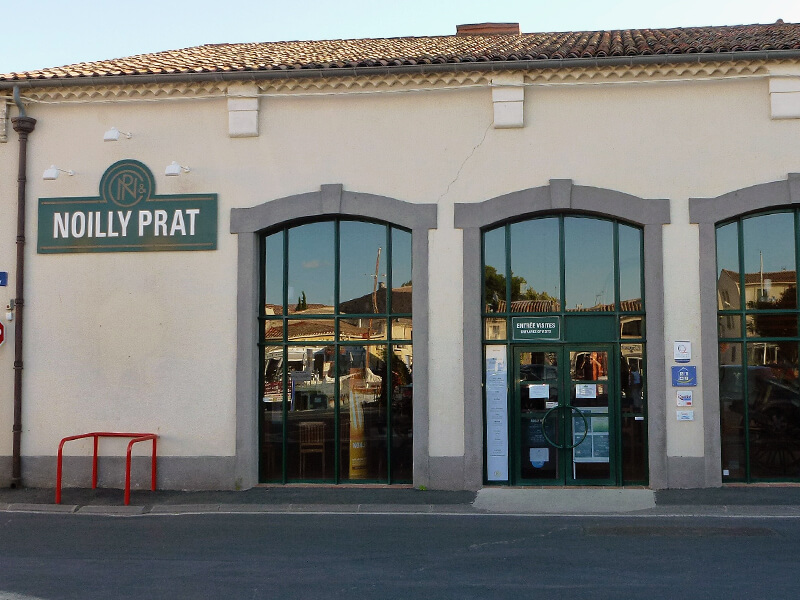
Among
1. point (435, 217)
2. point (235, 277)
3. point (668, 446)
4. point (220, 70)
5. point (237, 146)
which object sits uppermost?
point (220, 70)

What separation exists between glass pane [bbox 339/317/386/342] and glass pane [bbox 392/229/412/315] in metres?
0.32

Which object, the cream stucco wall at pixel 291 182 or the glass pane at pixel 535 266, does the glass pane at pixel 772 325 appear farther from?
the glass pane at pixel 535 266

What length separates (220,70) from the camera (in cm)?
1145

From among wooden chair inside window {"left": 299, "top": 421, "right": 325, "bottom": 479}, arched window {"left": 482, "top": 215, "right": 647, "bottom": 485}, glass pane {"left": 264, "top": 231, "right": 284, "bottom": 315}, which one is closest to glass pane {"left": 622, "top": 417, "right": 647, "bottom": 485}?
arched window {"left": 482, "top": 215, "right": 647, "bottom": 485}

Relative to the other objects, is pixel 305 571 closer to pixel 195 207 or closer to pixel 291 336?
pixel 291 336

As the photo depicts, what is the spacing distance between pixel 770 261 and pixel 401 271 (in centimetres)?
532

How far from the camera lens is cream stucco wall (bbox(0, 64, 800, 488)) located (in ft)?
36.1

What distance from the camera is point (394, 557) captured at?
304 inches

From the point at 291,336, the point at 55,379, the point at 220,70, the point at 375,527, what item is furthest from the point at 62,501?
the point at 220,70

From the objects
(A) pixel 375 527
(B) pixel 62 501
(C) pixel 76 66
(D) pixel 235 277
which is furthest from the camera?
(C) pixel 76 66

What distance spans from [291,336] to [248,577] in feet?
17.0

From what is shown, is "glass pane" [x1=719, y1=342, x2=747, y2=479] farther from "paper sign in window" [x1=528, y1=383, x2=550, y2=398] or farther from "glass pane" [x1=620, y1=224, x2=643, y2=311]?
"paper sign in window" [x1=528, y1=383, x2=550, y2=398]

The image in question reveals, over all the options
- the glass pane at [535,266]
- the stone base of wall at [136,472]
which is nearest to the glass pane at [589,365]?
the glass pane at [535,266]

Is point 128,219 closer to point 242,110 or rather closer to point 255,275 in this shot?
point 255,275
